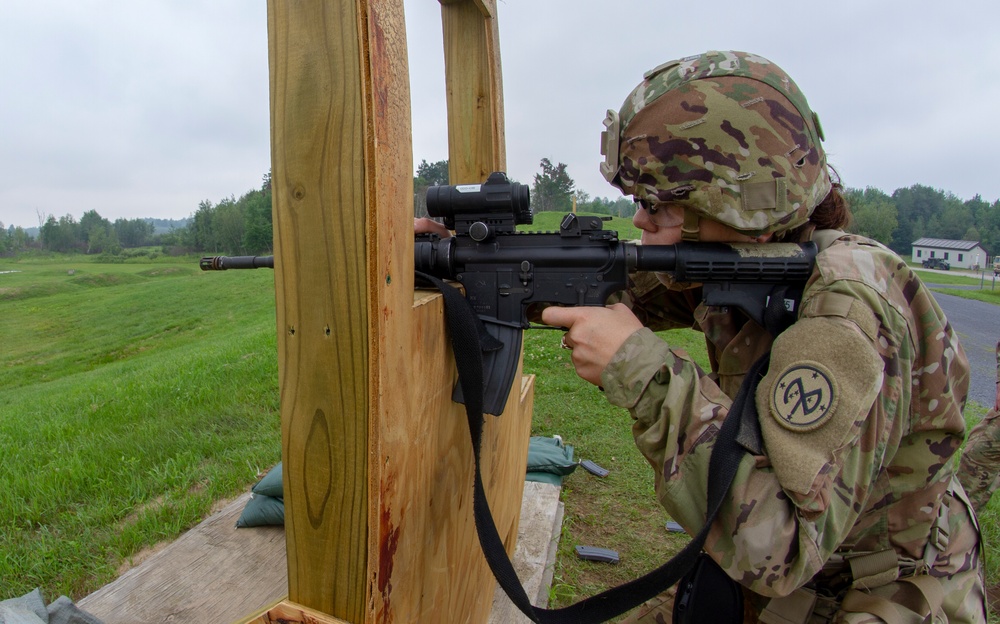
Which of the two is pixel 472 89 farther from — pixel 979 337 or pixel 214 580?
A: pixel 979 337

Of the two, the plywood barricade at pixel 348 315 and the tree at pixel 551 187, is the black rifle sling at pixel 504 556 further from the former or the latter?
the tree at pixel 551 187

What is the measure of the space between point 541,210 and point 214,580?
37424 mm

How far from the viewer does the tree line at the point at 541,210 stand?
4028 centimetres

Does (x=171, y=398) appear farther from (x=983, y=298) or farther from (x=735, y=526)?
(x=983, y=298)

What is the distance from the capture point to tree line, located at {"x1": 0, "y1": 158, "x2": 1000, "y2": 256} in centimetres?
4028

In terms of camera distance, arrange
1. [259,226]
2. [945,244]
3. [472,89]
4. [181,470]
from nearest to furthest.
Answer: [472,89] → [181,470] → [259,226] → [945,244]

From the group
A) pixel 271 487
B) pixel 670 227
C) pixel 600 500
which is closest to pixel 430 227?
pixel 670 227

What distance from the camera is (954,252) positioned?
5431cm

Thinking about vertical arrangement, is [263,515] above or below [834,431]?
below

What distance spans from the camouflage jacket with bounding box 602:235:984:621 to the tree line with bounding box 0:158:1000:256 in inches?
1321

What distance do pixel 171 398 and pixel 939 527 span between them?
218 inches

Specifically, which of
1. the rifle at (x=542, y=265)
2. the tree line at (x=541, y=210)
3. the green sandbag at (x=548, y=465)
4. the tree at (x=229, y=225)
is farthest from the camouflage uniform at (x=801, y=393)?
the tree at (x=229, y=225)

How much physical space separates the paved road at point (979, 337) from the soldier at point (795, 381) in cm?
384

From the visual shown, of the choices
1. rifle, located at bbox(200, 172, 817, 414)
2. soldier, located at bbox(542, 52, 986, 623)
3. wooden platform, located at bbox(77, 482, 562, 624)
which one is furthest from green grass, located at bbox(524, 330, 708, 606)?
rifle, located at bbox(200, 172, 817, 414)
